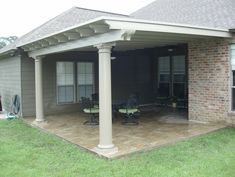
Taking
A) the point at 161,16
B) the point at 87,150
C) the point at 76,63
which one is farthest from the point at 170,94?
the point at 87,150

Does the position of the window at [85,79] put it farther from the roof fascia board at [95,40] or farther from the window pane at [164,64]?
the roof fascia board at [95,40]

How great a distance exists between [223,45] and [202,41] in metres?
0.74

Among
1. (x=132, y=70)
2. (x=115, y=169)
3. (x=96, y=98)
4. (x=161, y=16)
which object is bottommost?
(x=115, y=169)

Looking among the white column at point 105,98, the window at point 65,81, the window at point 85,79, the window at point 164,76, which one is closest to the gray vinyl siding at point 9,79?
the window at point 65,81

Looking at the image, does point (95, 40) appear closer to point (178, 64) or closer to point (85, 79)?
point (85, 79)

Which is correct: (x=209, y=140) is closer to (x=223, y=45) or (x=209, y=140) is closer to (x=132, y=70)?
(x=223, y=45)

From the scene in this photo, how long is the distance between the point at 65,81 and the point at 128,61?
349 cm

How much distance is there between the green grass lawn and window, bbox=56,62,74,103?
4.78 meters

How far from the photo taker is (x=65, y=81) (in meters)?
12.8

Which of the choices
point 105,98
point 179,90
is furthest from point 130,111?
point 179,90

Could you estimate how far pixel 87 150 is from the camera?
273 inches

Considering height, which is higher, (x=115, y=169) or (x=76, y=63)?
(x=76, y=63)

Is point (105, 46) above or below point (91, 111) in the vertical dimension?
above

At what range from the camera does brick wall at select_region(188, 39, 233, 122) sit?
905 cm
